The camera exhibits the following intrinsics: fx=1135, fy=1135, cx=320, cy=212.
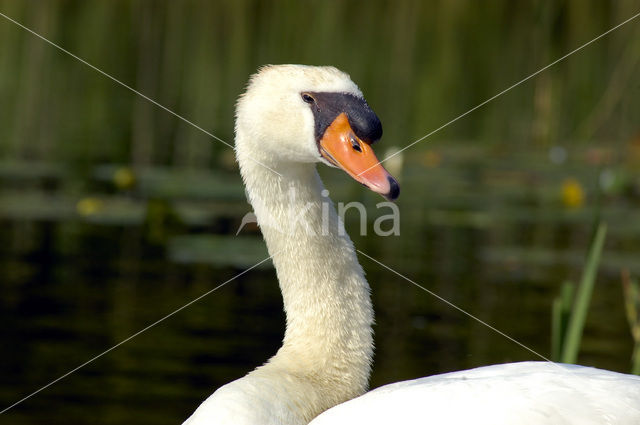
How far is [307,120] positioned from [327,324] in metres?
0.73

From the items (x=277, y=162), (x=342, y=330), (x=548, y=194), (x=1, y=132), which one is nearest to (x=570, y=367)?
(x=342, y=330)

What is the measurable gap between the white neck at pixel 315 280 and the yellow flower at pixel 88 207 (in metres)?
5.61

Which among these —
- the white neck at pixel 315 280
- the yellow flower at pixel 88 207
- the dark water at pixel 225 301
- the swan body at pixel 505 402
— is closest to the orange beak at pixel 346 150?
the white neck at pixel 315 280

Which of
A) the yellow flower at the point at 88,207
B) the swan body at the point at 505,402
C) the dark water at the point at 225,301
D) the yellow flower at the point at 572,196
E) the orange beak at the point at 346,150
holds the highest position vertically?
the orange beak at the point at 346,150

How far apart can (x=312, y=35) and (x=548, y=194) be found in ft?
27.6

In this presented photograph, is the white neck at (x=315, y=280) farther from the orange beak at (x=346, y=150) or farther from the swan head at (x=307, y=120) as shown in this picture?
the orange beak at (x=346, y=150)

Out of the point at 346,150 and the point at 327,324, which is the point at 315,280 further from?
the point at 346,150

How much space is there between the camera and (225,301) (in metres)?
7.81

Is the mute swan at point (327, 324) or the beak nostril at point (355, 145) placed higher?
the beak nostril at point (355, 145)

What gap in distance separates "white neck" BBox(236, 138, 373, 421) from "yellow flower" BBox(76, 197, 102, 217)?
561 cm

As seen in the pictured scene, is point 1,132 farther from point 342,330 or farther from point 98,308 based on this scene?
point 342,330

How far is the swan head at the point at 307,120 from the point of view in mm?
3801

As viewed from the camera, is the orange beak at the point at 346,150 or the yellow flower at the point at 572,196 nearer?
the orange beak at the point at 346,150

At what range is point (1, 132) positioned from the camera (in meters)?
12.1
